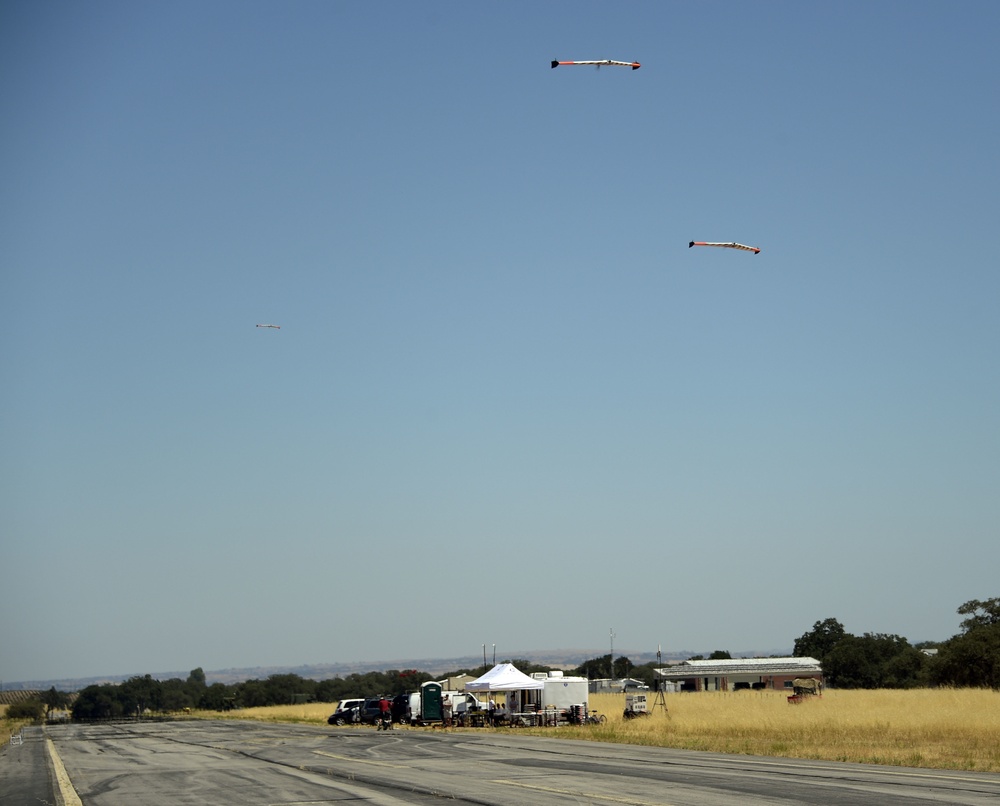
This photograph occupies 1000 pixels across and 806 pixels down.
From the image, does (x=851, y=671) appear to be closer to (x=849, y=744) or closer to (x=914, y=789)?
(x=849, y=744)

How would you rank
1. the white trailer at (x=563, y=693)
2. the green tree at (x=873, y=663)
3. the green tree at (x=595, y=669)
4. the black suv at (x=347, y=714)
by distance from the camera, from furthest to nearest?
the green tree at (x=595, y=669), the green tree at (x=873, y=663), the black suv at (x=347, y=714), the white trailer at (x=563, y=693)

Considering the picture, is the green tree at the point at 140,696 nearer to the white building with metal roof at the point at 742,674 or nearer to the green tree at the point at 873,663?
the white building with metal roof at the point at 742,674

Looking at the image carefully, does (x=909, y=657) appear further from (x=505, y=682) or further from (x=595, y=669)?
(x=595, y=669)

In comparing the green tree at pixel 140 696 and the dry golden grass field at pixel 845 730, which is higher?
the dry golden grass field at pixel 845 730

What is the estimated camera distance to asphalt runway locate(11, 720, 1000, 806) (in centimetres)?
1930

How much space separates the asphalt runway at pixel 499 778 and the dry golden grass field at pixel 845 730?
2.13 meters

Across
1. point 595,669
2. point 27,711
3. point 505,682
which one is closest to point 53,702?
point 27,711

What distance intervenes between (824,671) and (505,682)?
223ft

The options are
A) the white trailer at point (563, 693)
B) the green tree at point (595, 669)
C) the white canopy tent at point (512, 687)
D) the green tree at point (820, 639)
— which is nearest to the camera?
the white trailer at point (563, 693)

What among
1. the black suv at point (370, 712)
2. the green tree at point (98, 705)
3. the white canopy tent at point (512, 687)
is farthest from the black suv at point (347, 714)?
the green tree at point (98, 705)

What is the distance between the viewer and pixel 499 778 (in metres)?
24.0

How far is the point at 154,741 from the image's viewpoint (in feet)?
161

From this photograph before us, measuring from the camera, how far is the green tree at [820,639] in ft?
437

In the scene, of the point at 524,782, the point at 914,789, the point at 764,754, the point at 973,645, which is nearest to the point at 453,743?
the point at 764,754
